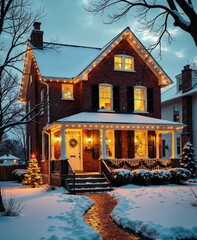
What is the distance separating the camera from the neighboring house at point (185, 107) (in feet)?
98.4

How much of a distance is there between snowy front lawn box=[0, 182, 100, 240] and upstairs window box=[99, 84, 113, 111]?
10.2m

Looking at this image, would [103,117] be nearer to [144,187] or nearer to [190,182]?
[144,187]

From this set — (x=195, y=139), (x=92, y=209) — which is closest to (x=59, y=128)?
(x=92, y=209)

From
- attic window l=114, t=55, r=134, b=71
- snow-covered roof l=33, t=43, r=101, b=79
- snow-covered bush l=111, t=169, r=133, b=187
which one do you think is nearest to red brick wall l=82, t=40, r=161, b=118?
attic window l=114, t=55, r=134, b=71

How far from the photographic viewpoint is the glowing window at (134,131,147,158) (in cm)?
2369

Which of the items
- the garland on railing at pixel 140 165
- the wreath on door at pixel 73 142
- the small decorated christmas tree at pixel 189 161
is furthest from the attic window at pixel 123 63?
the small decorated christmas tree at pixel 189 161

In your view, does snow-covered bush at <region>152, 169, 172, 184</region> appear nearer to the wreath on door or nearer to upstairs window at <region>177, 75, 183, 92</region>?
the wreath on door

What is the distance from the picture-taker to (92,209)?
13.1 metres

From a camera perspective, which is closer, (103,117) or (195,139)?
(103,117)

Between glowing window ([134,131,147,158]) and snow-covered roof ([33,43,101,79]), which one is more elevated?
snow-covered roof ([33,43,101,79])

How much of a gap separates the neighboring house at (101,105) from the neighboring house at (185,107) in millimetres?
5915

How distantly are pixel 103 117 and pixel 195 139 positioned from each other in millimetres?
10997

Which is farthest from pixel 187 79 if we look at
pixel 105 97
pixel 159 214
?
pixel 159 214

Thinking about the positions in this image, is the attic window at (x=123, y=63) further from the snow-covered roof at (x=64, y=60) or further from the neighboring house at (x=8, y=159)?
the neighboring house at (x=8, y=159)
